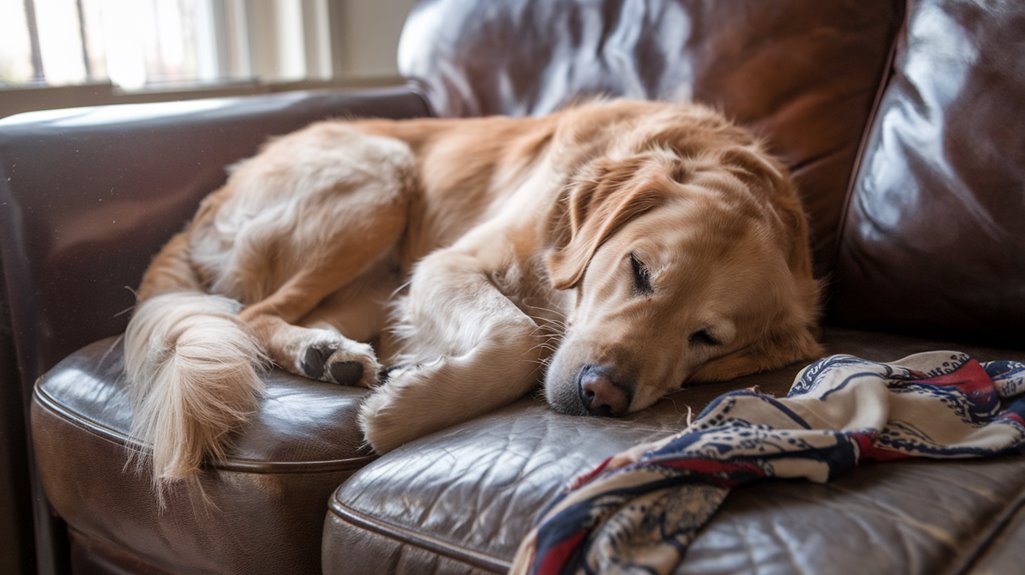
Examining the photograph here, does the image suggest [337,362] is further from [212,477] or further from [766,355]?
[766,355]

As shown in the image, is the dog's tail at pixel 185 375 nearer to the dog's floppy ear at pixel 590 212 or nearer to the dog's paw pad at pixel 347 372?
the dog's paw pad at pixel 347 372

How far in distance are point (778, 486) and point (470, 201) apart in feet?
4.37

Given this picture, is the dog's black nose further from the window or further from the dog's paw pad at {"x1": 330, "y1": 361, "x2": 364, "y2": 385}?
the window

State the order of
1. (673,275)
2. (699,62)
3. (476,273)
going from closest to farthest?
1. (673,275)
2. (476,273)
3. (699,62)

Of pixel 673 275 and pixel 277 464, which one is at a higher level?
pixel 673 275

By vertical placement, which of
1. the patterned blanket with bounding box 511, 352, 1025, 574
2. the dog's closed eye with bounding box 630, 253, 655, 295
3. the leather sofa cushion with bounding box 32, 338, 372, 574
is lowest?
the leather sofa cushion with bounding box 32, 338, 372, 574

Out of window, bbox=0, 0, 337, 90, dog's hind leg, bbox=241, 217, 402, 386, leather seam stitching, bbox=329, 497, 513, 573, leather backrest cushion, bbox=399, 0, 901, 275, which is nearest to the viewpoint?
leather seam stitching, bbox=329, 497, 513, 573

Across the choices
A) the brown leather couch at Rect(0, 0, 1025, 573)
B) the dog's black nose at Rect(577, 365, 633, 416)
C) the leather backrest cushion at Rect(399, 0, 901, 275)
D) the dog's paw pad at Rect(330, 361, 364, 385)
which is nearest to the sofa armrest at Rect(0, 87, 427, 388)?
the brown leather couch at Rect(0, 0, 1025, 573)

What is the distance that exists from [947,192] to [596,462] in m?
1.06

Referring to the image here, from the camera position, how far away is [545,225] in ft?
6.20

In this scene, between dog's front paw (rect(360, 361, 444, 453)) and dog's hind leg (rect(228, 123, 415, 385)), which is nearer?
dog's front paw (rect(360, 361, 444, 453))

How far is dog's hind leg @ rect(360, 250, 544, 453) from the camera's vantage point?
1.45m

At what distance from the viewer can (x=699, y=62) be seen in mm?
2236

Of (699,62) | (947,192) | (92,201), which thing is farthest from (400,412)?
(699,62)
